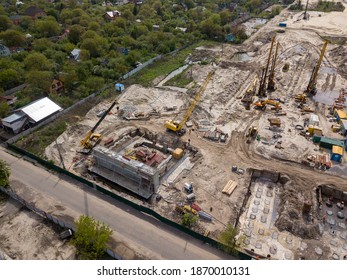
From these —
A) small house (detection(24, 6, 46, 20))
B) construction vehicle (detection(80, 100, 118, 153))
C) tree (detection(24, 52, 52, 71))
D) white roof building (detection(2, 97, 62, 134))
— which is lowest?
construction vehicle (detection(80, 100, 118, 153))

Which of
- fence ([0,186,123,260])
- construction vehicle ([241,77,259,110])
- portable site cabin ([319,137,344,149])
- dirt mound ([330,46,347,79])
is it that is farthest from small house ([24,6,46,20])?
portable site cabin ([319,137,344,149])

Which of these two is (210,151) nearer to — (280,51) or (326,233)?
(326,233)

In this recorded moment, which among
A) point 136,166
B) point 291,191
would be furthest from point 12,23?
point 291,191

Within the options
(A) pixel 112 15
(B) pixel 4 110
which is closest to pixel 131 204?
(B) pixel 4 110

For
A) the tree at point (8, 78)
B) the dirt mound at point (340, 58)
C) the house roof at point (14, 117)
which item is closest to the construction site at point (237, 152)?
the dirt mound at point (340, 58)

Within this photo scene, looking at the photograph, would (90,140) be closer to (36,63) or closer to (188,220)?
(188,220)

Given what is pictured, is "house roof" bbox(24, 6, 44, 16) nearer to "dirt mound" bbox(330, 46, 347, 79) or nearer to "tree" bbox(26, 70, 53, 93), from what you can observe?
"tree" bbox(26, 70, 53, 93)
